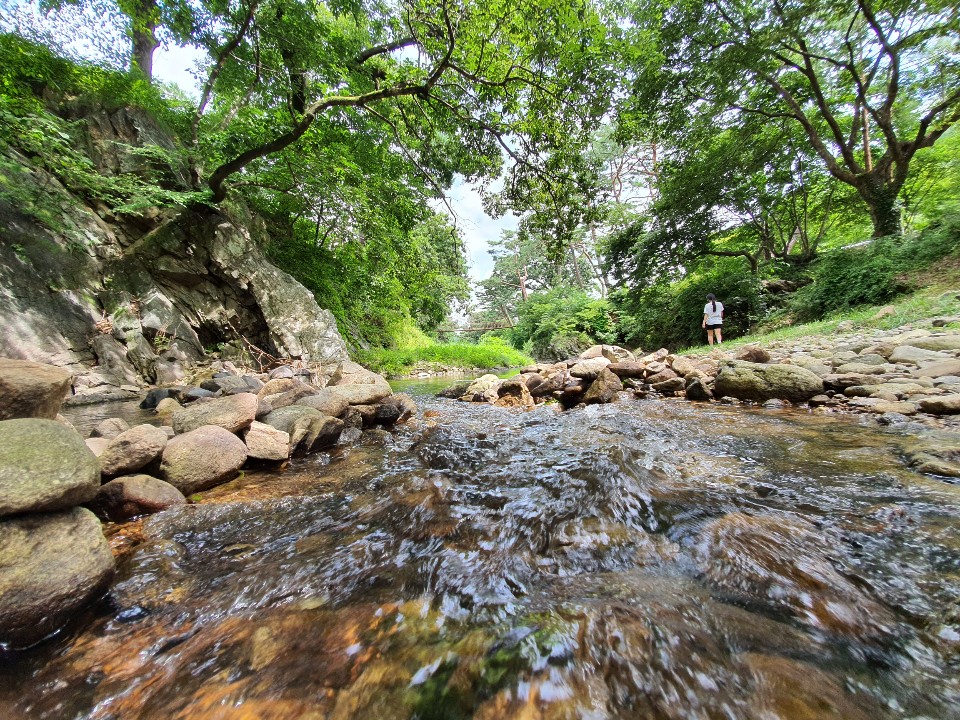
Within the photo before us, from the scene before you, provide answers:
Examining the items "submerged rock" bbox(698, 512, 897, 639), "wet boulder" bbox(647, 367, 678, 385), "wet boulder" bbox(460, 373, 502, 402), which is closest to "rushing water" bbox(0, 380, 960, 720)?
"submerged rock" bbox(698, 512, 897, 639)

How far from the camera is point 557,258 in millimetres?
8258

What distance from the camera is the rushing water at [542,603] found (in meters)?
1.02

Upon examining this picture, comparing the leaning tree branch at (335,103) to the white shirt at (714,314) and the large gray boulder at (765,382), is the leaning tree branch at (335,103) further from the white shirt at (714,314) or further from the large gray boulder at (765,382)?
the white shirt at (714,314)

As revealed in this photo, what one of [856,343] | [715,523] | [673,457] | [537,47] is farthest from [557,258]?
[715,523]

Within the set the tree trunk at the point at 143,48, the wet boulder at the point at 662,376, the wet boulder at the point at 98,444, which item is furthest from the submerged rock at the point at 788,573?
the tree trunk at the point at 143,48

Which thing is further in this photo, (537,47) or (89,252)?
(89,252)

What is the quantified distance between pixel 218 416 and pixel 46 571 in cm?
203

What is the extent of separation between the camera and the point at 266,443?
3.27 m

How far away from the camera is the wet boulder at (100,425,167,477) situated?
2.44m

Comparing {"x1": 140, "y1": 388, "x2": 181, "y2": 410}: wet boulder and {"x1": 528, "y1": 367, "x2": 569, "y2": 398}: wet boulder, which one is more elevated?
{"x1": 140, "y1": 388, "x2": 181, "y2": 410}: wet boulder

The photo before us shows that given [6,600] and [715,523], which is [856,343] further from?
[6,600]

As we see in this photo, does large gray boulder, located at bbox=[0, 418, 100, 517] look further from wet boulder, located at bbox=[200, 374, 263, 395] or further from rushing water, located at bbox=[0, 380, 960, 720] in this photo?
wet boulder, located at bbox=[200, 374, 263, 395]

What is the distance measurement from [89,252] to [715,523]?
13.4 m

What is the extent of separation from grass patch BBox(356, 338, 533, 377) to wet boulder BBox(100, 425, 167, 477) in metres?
12.6
